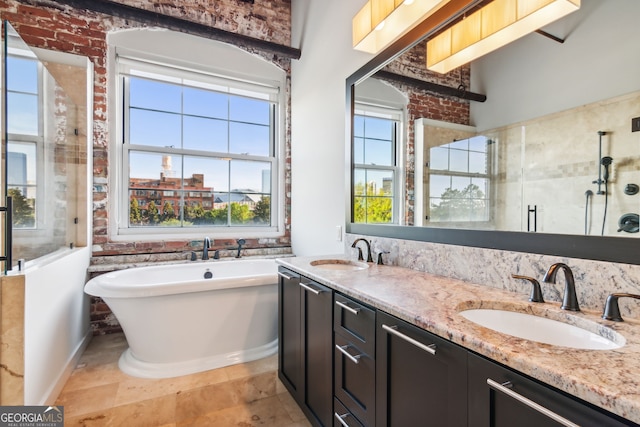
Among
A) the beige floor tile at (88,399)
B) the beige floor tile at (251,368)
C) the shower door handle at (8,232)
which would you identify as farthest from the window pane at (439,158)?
the beige floor tile at (88,399)

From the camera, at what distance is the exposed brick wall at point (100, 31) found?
2.70 m

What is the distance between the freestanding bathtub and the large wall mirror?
125cm

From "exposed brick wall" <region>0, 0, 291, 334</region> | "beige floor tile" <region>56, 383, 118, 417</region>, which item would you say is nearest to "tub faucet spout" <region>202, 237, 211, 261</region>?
"exposed brick wall" <region>0, 0, 291, 334</region>

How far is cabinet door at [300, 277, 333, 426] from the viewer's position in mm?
1531

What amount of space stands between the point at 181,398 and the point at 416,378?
1.64 meters

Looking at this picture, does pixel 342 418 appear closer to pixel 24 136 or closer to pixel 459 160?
pixel 459 160

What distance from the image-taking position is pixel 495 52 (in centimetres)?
142

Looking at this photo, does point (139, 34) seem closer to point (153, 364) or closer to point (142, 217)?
point (142, 217)

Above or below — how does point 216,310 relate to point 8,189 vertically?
below

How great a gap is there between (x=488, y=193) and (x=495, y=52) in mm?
635

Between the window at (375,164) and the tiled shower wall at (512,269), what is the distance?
244 millimetres

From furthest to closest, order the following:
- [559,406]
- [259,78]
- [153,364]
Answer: [259,78] < [153,364] < [559,406]

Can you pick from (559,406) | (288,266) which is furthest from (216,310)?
(559,406)

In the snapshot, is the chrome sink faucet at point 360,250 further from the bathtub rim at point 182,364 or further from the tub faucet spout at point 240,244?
the tub faucet spout at point 240,244
